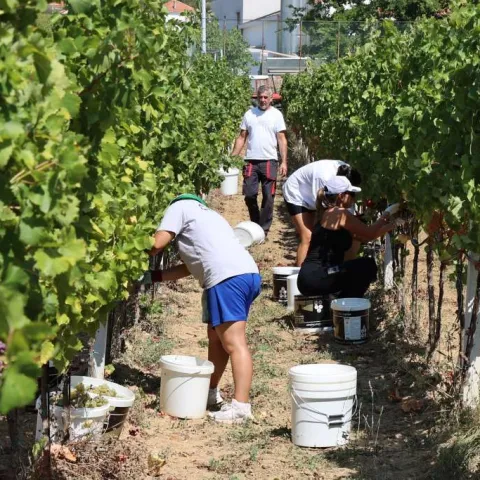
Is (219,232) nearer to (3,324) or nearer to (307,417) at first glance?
(307,417)

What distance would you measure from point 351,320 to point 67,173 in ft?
15.9

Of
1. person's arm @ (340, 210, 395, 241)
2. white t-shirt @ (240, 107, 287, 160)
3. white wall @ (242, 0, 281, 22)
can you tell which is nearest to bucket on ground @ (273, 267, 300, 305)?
person's arm @ (340, 210, 395, 241)

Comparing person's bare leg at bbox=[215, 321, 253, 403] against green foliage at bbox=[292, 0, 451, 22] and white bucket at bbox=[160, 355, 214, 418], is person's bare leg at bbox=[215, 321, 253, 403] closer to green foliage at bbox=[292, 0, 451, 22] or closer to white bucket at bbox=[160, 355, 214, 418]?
white bucket at bbox=[160, 355, 214, 418]

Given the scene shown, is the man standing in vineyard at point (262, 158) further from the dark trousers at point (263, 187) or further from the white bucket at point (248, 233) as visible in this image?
the white bucket at point (248, 233)

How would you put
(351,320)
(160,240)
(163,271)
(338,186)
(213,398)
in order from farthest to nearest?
(338,186) → (351,320) → (213,398) → (163,271) → (160,240)

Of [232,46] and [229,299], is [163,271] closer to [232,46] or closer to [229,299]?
[229,299]

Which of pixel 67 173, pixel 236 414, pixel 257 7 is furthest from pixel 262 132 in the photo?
pixel 257 7

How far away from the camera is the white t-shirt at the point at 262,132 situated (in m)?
11.5

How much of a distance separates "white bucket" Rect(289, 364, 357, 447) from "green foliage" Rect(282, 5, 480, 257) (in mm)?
863

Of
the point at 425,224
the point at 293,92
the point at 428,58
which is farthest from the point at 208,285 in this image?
the point at 293,92

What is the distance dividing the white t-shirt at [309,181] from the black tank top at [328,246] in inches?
33.3

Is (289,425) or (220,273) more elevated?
(220,273)

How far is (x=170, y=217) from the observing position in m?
5.61

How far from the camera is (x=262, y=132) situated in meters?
11.5
